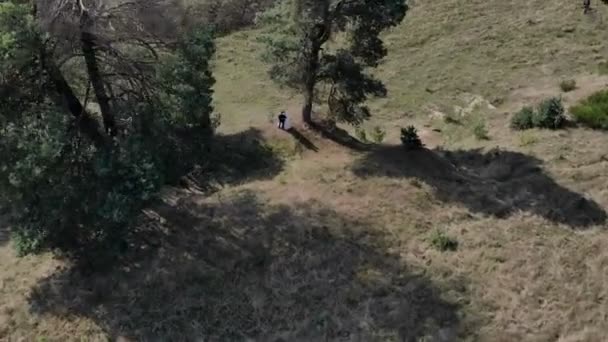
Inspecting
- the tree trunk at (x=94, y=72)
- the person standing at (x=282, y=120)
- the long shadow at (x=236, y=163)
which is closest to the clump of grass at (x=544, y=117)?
the person standing at (x=282, y=120)

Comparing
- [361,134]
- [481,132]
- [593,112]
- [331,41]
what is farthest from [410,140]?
[593,112]

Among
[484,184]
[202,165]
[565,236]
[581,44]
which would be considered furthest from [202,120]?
[581,44]

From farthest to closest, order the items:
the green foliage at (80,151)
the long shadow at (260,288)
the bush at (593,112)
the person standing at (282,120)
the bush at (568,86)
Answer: the bush at (568,86) < the person standing at (282,120) < the bush at (593,112) < the long shadow at (260,288) < the green foliage at (80,151)

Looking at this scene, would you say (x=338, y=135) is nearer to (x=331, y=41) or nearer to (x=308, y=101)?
(x=308, y=101)

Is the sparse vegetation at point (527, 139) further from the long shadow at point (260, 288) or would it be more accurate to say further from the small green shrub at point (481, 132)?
the long shadow at point (260, 288)

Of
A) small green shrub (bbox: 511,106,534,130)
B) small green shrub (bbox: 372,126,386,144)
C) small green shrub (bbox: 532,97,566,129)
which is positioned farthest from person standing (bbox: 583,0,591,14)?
small green shrub (bbox: 372,126,386,144)
